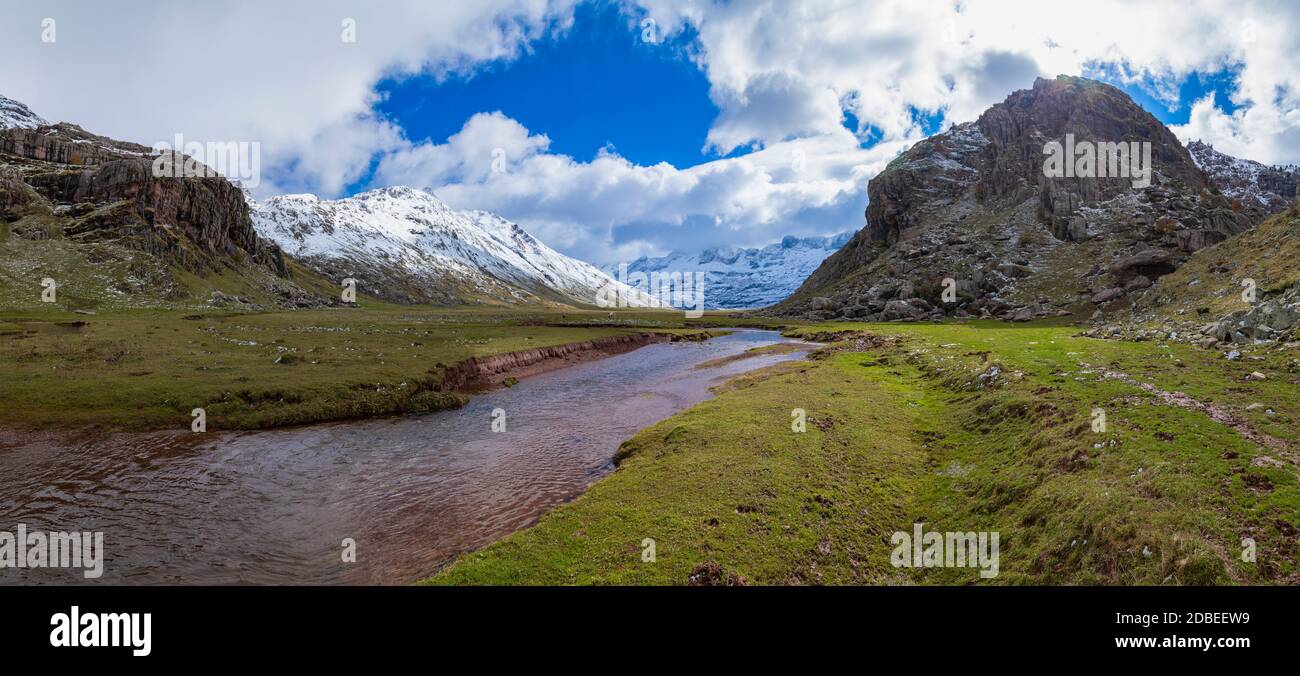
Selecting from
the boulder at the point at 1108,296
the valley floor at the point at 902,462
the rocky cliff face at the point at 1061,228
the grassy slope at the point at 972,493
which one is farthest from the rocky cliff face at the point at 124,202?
the boulder at the point at 1108,296

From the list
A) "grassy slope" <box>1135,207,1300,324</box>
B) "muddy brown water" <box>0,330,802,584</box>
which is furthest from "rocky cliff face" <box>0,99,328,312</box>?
"grassy slope" <box>1135,207,1300,324</box>

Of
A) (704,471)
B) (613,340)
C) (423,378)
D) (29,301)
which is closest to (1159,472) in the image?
(704,471)

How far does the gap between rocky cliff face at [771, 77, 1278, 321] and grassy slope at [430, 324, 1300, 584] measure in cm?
9778

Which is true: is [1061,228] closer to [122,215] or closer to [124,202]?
[122,215]

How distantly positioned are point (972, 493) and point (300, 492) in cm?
2831

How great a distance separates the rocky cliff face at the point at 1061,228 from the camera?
113 meters

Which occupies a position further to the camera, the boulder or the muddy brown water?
the boulder

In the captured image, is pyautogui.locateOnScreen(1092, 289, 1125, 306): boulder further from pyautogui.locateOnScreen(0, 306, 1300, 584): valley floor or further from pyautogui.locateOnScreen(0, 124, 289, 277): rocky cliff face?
pyautogui.locateOnScreen(0, 124, 289, 277): rocky cliff face

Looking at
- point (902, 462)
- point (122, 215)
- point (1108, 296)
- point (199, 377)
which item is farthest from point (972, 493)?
point (122, 215)

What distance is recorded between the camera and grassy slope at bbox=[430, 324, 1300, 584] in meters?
11.7

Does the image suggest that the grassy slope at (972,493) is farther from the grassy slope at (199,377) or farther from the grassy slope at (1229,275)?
the grassy slope at (199,377)

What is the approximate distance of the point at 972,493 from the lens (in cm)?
1797

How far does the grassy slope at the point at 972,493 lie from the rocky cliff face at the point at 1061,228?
321ft
